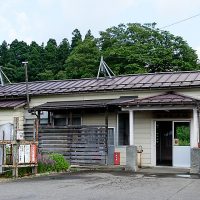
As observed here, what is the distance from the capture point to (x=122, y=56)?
157 ft

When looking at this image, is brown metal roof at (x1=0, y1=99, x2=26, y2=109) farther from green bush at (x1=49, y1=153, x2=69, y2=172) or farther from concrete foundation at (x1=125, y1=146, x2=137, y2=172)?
concrete foundation at (x1=125, y1=146, x2=137, y2=172)

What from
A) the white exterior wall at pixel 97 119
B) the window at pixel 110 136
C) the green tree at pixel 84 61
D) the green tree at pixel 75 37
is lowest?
the window at pixel 110 136

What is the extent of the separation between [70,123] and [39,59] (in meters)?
35.0

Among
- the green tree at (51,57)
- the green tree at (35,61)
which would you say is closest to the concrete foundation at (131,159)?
the green tree at (35,61)

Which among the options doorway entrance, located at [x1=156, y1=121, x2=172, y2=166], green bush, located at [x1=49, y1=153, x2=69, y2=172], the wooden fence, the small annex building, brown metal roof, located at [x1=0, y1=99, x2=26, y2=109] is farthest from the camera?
brown metal roof, located at [x1=0, y1=99, x2=26, y2=109]

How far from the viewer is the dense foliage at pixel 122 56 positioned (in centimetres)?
4731

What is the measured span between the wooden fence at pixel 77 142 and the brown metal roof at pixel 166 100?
9.15ft

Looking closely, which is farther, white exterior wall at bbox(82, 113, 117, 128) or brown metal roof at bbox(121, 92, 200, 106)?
white exterior wall at bbox(82, 113, 117, 128)

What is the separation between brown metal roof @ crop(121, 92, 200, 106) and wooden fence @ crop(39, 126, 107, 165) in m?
2.79

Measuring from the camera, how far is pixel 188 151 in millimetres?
20078

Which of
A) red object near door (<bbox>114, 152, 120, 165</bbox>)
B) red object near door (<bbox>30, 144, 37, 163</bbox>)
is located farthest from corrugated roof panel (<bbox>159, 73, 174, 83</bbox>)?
red object near door (<bbox>30, 144, 37, 163</bbox>)

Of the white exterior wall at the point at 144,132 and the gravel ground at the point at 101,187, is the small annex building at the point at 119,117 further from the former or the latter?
the gravel ground at the point at 101,187

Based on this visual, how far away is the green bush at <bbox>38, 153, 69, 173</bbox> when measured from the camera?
17.8 metres

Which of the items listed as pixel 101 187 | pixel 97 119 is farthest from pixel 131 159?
pixel 101 187
